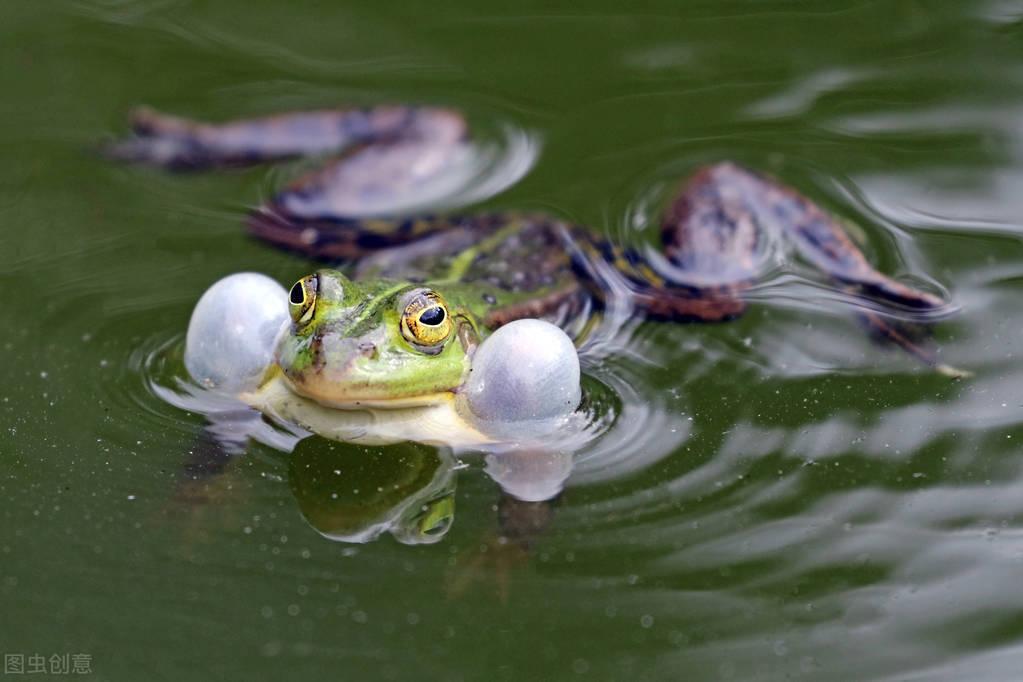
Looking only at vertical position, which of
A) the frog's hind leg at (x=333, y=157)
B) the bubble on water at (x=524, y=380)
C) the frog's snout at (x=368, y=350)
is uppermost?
the frog's hind leg at (x=333, y=157)

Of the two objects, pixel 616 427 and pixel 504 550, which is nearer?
pixel 504 550

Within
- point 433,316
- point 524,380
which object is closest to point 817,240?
point 524,380

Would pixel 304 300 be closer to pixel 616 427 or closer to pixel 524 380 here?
pixel 524 380

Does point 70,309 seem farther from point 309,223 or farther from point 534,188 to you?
Result: point 534,188

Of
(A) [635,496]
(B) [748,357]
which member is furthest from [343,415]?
(B) [748,357]

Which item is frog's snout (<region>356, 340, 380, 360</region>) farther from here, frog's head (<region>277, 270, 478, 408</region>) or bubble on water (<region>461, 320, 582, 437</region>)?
bubble on water (<region>461, 320, 582, 437</region>)

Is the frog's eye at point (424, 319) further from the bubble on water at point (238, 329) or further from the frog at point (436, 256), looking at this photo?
the bubble on water at point (238, 329)

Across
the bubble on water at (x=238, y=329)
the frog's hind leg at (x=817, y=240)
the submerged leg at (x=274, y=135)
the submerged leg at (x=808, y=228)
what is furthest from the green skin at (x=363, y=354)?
the submerged leg at (x=274, y=135)
